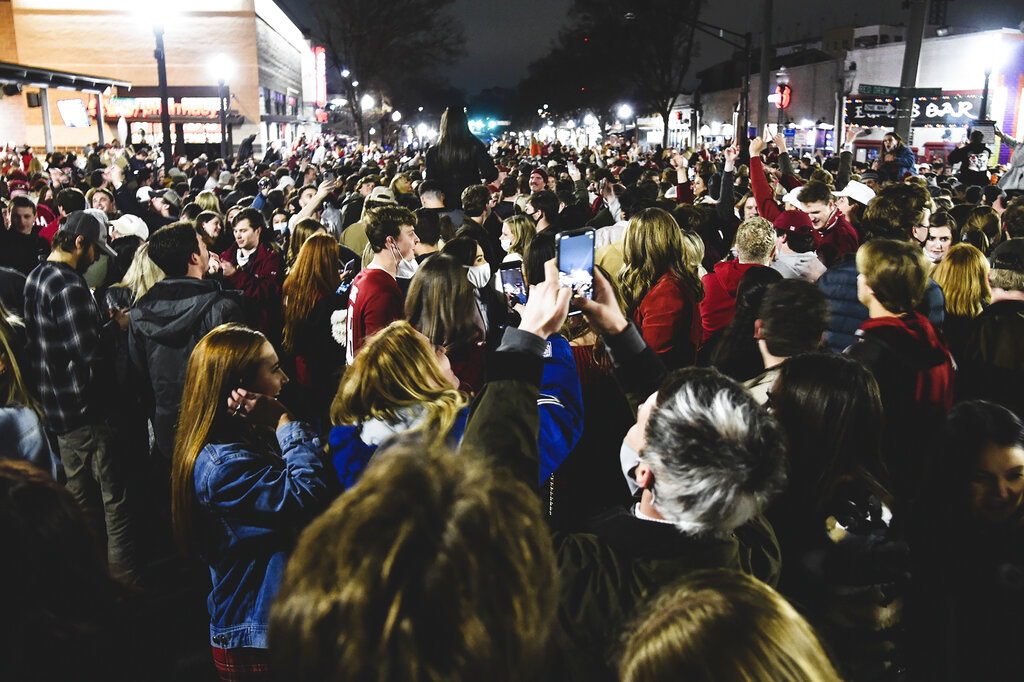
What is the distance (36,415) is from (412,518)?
3.00 metres

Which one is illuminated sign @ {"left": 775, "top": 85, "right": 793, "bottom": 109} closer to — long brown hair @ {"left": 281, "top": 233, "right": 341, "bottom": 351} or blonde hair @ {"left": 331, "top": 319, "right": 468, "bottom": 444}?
long brown hair @ {"left": 281, "top": 233, "right": 341, "bottom": 351}

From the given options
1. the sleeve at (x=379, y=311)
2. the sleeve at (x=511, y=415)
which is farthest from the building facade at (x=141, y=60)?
the sleeve at (x=511, y=415)

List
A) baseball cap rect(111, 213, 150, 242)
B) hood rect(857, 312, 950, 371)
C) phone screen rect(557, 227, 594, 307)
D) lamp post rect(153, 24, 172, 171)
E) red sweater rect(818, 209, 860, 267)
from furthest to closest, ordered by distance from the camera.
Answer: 1. lamp post rect(153, 24, 172, 171)
2. baseball cap rect(111, 213, 150, 242)
3. red sweater rect(818, 209, 860, 267)
4. hood rect(857, 312, 950, 371)
5. phone screen rect(557, 227, 594, 307)

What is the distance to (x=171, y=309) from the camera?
174 inches

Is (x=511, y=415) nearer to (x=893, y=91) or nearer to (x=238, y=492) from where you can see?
(x=238, y=492)

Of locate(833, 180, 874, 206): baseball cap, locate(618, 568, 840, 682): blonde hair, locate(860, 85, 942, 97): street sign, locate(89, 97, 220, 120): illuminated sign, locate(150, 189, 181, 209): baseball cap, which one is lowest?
locate(618, 568, 840, 682): blonde hair

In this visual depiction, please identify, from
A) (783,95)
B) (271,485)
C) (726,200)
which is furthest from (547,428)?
(783,95)

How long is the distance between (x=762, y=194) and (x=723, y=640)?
23.2 feet

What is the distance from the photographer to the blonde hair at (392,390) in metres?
2.71

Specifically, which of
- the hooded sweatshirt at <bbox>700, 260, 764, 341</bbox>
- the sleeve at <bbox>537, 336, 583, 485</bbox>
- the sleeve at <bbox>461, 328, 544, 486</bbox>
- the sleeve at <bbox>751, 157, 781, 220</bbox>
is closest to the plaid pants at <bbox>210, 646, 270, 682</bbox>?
the sleeve at <bbox>537, 336, 583, 485</bbox>

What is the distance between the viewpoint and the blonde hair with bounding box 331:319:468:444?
2.71 metres

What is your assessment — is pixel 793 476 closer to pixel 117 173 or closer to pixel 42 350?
pixel 42 350

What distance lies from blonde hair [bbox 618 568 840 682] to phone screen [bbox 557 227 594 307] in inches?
49.2

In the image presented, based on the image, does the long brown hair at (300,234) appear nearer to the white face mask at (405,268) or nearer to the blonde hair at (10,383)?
the white face mask at (405,268)
